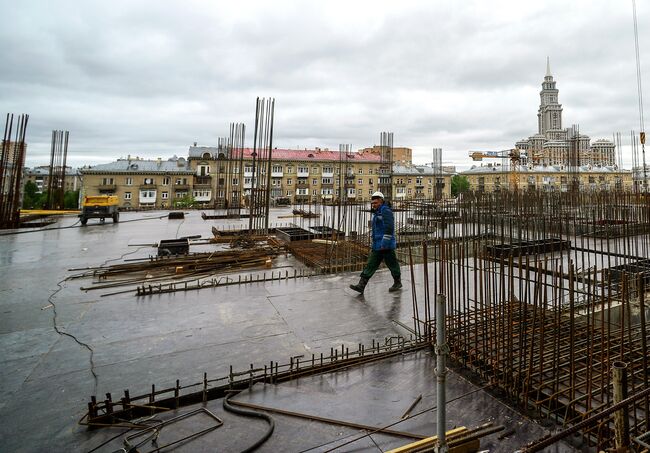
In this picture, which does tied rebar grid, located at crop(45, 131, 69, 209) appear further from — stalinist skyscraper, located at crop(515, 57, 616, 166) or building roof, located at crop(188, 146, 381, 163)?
stalinist skyscraper, located at crop(515, 57, 616, 166)

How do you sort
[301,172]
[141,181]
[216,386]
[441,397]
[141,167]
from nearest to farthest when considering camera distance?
[441,397] → [216,386] → [141,181] → [141,167] → [301,172]

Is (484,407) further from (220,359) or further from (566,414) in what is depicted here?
(220,359)

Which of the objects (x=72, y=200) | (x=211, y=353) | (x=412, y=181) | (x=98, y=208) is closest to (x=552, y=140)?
(x=412, y=181)

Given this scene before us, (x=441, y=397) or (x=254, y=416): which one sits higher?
(x=441, y=397)

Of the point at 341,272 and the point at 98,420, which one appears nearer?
the point at 98,420

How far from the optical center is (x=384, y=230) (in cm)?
564

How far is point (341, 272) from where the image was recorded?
23.4ft

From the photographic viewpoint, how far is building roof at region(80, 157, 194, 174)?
159ft

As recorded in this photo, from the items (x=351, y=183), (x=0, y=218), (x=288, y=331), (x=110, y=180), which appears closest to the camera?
(x=288, y=331)

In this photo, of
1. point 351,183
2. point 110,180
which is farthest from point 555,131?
point 110,180

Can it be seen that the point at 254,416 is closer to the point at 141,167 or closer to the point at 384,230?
the point at 384,230

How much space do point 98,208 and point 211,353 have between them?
57.0 ft

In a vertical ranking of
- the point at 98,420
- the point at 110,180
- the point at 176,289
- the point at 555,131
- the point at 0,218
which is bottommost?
the point at 98,420

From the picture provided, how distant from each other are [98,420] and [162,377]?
25.1 inches
